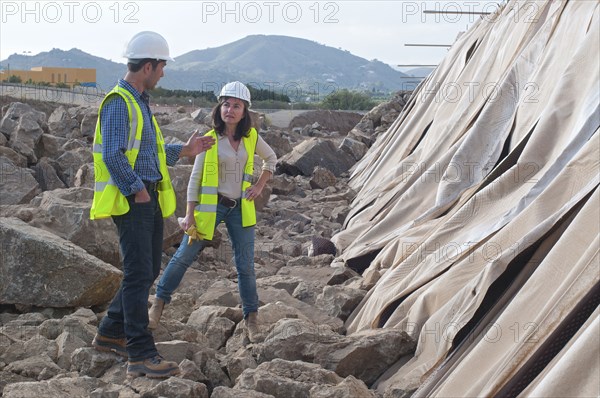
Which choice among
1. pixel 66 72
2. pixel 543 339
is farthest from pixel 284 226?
pixel 66 72

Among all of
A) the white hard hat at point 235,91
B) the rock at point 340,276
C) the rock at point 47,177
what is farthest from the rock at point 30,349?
the rock at point 47,177

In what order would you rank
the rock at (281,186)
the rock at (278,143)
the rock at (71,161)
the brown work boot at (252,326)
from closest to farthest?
the brown work boot at (252,326) → the rock at (71,161) → the rock at (281,186) → the rock at (278,143)

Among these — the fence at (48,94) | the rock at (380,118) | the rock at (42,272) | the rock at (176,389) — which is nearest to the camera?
the rock at (176,389)

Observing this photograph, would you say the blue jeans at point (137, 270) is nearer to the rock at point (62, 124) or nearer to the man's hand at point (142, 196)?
the man's hand at point (142, 196)

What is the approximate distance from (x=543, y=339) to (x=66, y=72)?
59373mm

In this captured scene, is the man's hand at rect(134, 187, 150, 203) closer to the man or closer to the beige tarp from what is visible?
the man

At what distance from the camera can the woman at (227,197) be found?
17.3ft

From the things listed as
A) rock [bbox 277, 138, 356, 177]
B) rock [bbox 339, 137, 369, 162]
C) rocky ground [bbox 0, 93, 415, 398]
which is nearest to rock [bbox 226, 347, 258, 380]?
rocky ground [bbox 0, 93, 415, 398]

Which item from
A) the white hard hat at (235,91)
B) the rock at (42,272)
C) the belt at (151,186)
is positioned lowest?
the rock at (42,272)

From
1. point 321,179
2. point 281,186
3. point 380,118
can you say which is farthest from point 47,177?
point 380,118

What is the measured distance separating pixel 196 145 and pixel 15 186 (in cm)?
500

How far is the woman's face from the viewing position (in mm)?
5297

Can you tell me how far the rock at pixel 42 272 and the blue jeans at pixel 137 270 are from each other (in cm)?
108

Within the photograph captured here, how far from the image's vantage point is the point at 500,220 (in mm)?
4816
